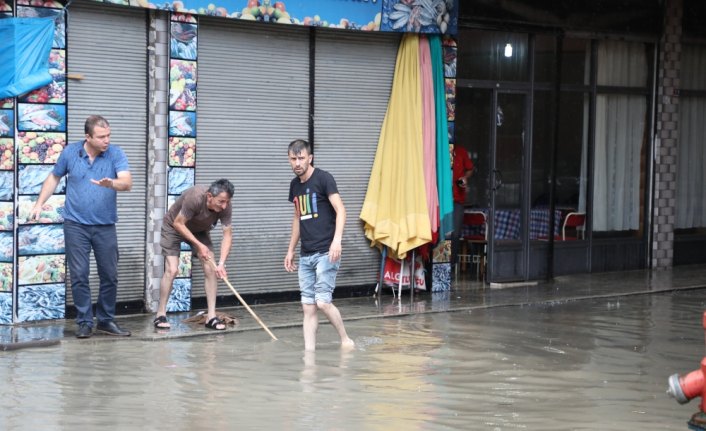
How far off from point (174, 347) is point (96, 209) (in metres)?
1.41

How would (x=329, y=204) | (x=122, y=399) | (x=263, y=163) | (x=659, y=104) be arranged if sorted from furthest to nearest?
1. (x=659, y=104)
2. (x=263, y=163)
3. (x=329, y=204)
4. (x=122, y=399)

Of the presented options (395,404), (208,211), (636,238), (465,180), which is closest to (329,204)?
(208,211)

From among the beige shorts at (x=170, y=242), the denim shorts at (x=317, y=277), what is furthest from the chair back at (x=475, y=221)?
the denim shorts at (x=317, y=277)

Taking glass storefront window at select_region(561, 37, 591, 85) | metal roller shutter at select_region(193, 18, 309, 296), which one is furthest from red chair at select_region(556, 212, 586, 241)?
metal roller shutter at select_region(193, 18, 309, 296)

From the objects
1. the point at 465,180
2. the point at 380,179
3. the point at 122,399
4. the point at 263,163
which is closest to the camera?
the point at 122,399

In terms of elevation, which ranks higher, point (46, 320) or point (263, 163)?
point (263, 163)

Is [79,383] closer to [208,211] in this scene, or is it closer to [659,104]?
[208,211]

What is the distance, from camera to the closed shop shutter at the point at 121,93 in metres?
11.7

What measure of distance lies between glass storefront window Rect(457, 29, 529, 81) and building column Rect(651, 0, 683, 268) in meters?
2.72

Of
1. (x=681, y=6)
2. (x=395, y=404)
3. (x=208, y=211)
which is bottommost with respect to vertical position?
Answer: (x=395, y=404)

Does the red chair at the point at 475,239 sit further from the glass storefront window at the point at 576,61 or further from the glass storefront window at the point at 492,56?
the glass storefront window at the point at 576,61

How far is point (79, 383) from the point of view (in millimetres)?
8969

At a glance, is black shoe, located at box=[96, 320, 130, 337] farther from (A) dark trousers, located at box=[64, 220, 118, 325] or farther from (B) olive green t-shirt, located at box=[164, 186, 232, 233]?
(B) olive green t-shirt, located at box=[164, 186, 232, 233]

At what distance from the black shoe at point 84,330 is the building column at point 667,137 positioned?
9.34m
